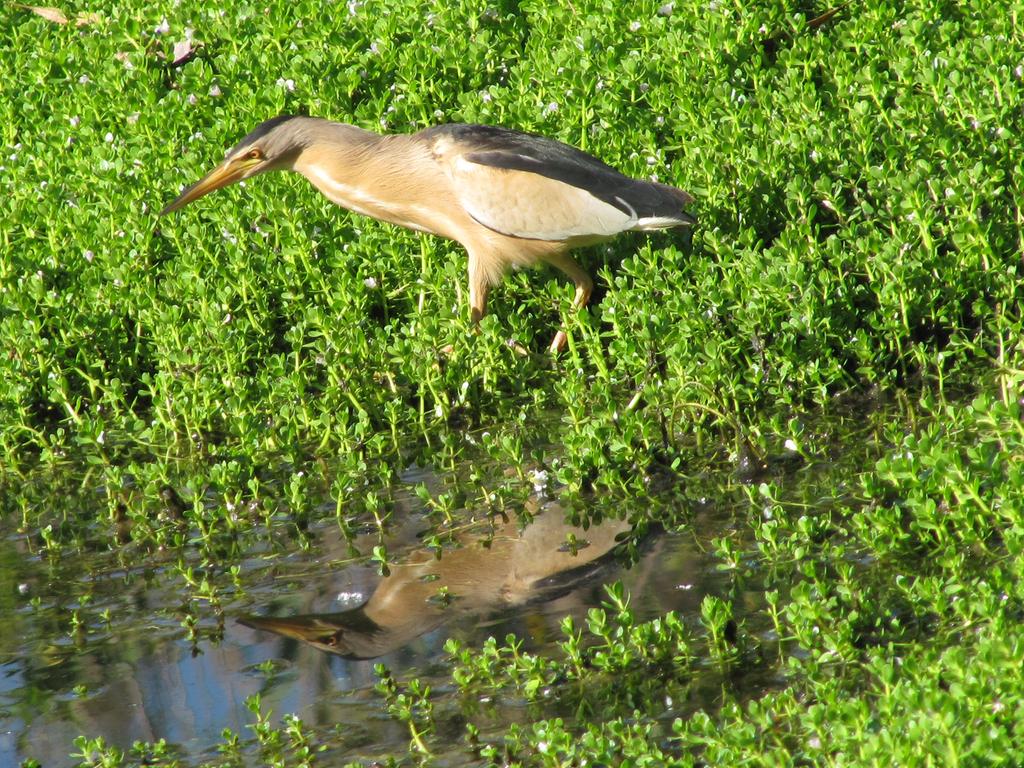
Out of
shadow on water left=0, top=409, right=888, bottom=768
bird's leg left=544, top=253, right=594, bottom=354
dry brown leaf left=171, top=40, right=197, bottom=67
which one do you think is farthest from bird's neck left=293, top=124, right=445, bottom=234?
dry brown leaf left=171, top=40, right=197, bottom=67

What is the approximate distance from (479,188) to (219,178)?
137 cm

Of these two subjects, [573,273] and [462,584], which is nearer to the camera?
[462,584]

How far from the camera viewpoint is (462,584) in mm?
4582

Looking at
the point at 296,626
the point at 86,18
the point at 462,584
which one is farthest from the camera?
the point at 86,18

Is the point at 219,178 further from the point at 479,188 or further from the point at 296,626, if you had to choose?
the point at 296,626

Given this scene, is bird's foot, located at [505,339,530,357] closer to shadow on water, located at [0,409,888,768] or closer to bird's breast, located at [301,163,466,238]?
bird's breast, located at [301,163,466,238]

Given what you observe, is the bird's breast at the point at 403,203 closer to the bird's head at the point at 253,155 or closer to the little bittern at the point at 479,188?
the little bittern at the point at 479,188

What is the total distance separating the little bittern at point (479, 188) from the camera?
611cm

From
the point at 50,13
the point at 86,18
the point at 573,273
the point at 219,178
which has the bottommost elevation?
the point at 573,273

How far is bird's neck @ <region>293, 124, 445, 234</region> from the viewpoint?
258 inches

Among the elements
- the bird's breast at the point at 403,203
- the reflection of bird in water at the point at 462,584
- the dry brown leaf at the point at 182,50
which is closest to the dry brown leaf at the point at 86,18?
the dry brown leaf at the point at 182,50

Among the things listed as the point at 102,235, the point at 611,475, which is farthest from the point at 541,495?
the point at 102,235

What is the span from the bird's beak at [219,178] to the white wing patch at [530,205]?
109 centimetres

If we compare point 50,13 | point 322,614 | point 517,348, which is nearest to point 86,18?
point 50,13
